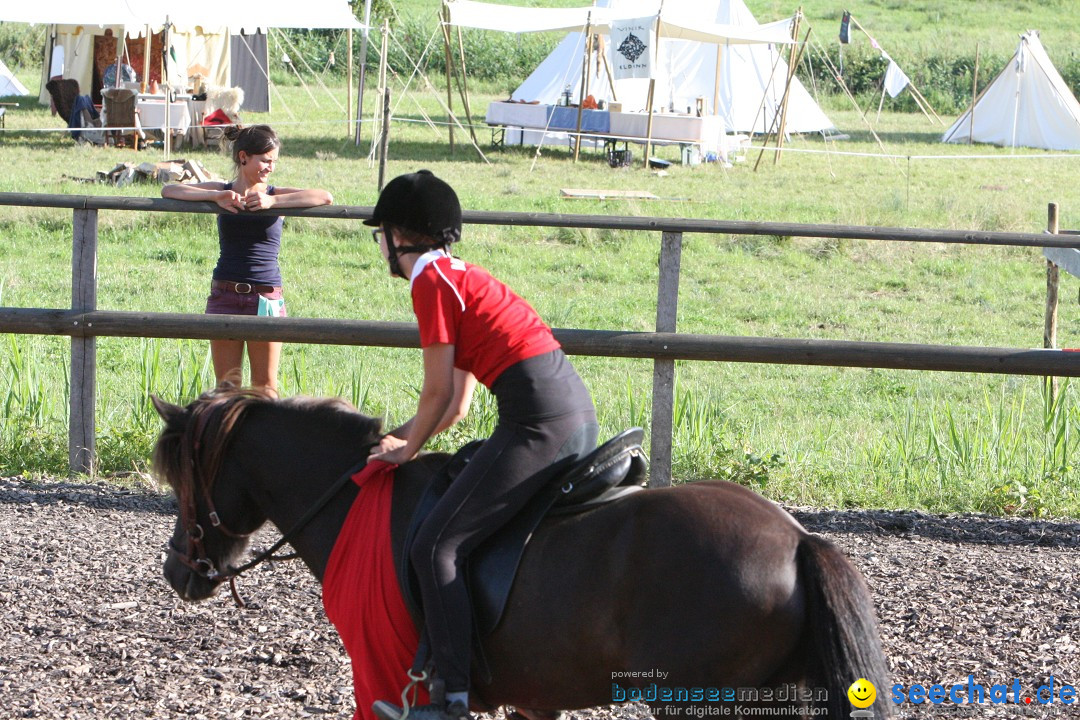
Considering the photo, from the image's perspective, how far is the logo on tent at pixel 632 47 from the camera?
1775cm

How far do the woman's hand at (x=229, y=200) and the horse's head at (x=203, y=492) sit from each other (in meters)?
2.48

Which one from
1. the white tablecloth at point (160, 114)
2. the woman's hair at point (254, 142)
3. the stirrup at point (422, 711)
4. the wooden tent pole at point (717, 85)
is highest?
the wooden tent pole at point (717, 85)

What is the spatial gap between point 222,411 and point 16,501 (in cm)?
319

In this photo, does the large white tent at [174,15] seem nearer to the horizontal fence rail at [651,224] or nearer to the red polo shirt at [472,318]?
the horizontal fence rail at [651,224]

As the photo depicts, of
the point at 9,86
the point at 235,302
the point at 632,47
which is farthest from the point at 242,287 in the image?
the point at 9,86

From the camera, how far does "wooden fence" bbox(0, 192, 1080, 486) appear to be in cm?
554

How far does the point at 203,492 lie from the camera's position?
3.07 m

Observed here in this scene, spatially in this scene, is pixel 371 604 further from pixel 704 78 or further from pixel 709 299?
pixel 704 78

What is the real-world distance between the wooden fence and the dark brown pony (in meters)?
2.49

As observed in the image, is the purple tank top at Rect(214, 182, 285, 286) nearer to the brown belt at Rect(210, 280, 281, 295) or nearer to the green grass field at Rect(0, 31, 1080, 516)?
the brown belt at Rect(210, 280, 281, 295)

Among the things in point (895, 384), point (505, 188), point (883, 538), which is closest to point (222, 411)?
point (883, 538)

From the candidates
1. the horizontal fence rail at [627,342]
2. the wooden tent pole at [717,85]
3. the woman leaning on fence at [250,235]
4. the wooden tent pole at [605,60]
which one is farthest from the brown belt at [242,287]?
the wooden tent pole at [717,85]

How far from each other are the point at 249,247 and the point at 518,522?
3275 millimetres

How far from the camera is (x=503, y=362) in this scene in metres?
2.88
